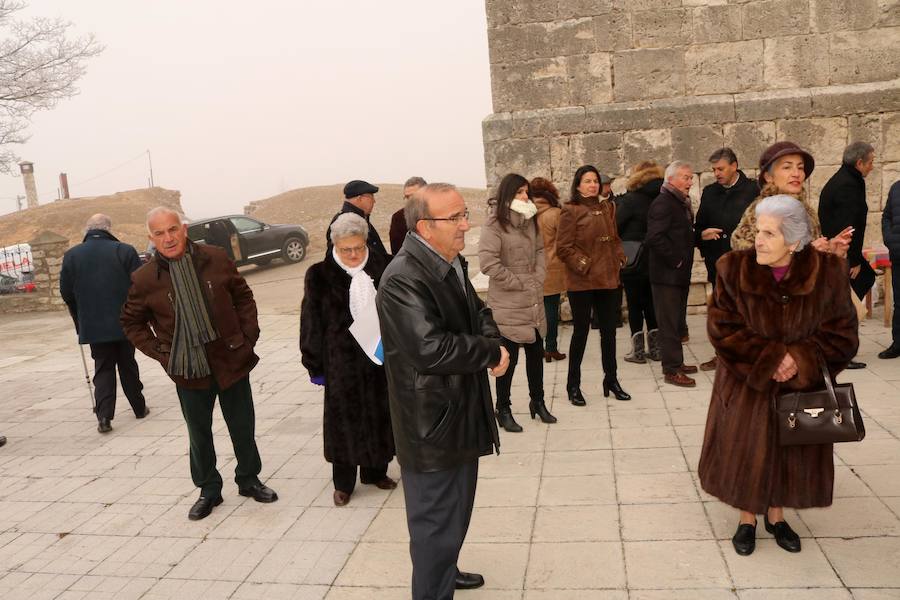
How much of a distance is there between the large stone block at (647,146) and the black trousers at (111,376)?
5.71 metres

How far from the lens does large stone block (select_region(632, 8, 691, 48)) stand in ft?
26.7

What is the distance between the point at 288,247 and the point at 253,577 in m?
17.7

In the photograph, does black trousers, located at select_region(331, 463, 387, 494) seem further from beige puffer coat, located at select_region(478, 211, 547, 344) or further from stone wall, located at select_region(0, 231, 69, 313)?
stone wall, located at select_region(0, 231, 69, 313)

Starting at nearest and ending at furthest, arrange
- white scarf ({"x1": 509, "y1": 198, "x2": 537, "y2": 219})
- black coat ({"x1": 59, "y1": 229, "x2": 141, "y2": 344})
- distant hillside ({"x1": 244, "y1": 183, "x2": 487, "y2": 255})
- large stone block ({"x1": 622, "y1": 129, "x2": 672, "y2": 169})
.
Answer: white scarf ({"x1": 509, "y1": 198, "x2": 537, "y2": 219}) < black coat ({"x1": 59, "y1": 229, "x2": 141, "y2": 344}) < large stone block ({"x1": 622, "y1": 129, "x2": 672, "y2": 169}) < distant hillside ({"x1": 244, "y1": 183, "x2": 487, "y2": 255})

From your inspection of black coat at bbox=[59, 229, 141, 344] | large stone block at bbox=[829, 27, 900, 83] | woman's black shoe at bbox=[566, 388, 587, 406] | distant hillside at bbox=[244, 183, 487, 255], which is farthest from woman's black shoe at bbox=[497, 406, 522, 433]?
distant hillside at bbox=[244, 183, 487, 255]

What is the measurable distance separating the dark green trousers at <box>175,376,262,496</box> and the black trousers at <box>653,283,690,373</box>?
3.41 metres

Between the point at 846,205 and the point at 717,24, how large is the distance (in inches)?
121

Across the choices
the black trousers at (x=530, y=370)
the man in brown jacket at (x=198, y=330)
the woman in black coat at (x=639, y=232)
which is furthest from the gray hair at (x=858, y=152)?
the man in brown jacket at (x=198, y=330)

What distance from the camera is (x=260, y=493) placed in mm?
4629

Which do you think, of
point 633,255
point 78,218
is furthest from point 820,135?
point 78,218

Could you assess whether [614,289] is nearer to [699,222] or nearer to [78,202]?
[699,222]

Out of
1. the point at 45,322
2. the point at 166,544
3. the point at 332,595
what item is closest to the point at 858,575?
the point at 332,595

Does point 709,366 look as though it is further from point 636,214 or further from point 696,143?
point 696,143

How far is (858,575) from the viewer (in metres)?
3.18
